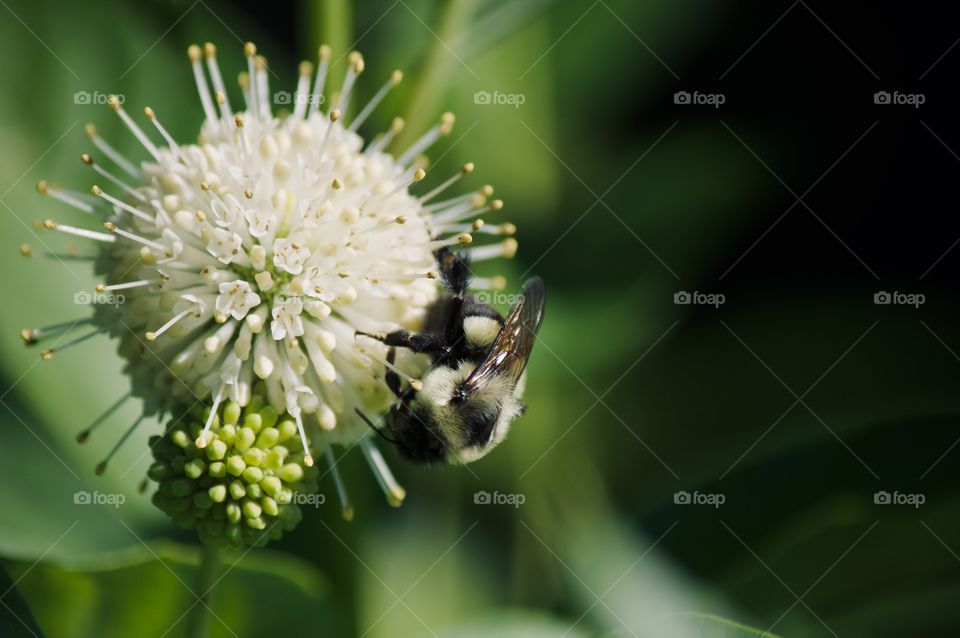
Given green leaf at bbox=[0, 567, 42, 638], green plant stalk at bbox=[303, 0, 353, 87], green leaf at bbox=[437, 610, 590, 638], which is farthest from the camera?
green plant stalk at bbox=[303, 0, 353, 87]

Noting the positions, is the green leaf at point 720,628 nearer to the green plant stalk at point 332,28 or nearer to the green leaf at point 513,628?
the green leaf at point 513,628

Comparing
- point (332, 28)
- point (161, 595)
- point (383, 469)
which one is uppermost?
point (332, 28)

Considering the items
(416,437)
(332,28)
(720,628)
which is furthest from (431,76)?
(720,628)

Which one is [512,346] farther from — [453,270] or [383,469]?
[383,469]

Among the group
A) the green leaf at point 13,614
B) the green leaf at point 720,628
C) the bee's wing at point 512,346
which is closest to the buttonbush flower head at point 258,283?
the bee's wing at point 512,346

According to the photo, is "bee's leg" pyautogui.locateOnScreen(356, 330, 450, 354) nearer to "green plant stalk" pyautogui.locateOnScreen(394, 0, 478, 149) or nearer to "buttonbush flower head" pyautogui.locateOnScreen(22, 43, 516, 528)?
"buttonbush flower head" pyautogui.locateOnScreen(22, 43, 516, 528)

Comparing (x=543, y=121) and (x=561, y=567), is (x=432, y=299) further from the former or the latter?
(x=543, y=121)

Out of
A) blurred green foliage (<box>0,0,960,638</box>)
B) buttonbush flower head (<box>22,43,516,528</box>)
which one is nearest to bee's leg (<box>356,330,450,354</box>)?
buttonbush flower head (<box>22,43,516,528</box>)
